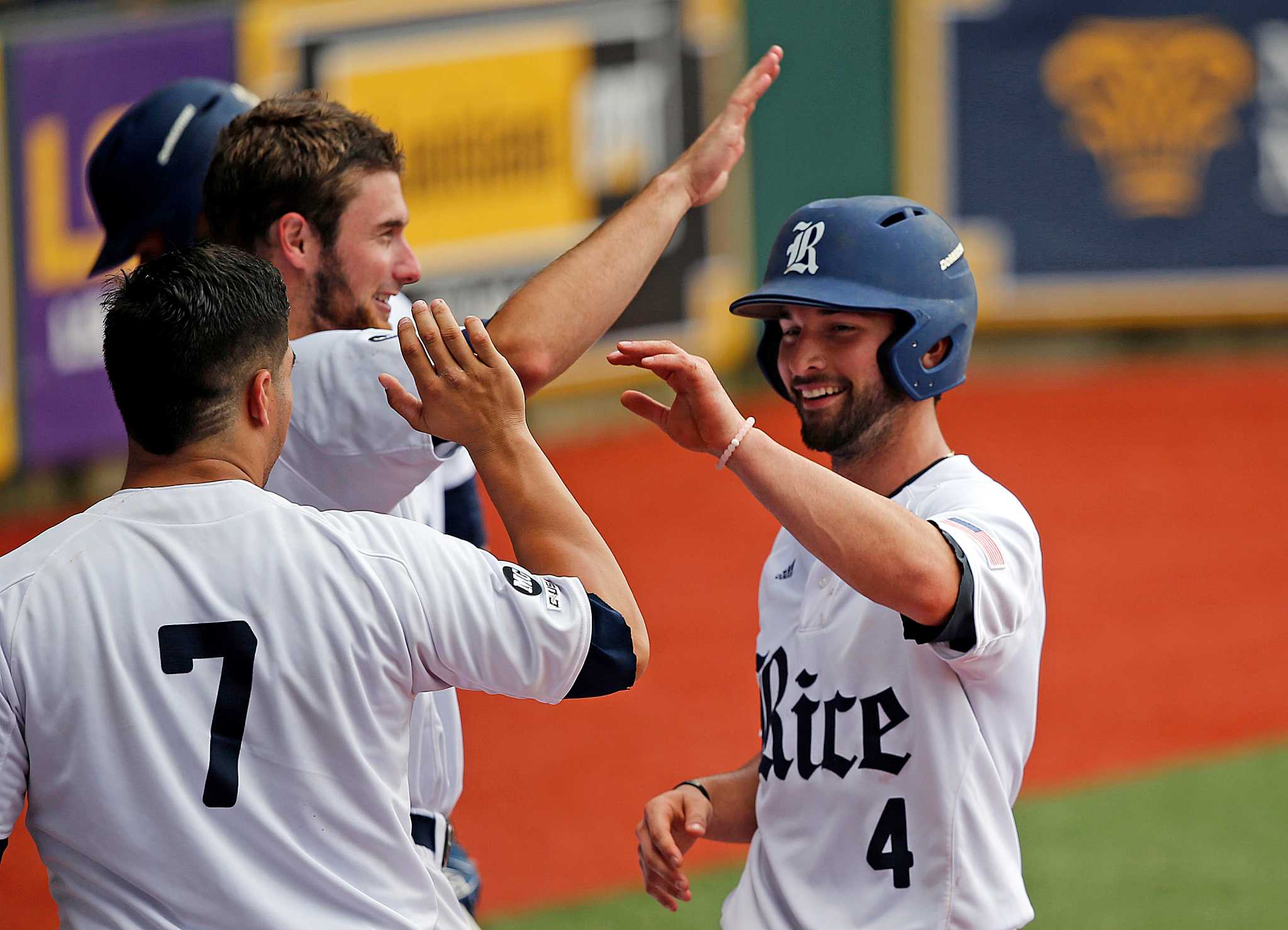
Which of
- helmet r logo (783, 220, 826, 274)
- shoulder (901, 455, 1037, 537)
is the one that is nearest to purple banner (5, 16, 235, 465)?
helmet r logo (783, 220, 826, 274)

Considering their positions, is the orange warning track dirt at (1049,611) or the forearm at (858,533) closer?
the forearm at (858,533)

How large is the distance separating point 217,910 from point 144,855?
126 mm

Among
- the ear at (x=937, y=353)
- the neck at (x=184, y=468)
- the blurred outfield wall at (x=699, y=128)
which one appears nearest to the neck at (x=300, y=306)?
the neck at (x=184, y=468)

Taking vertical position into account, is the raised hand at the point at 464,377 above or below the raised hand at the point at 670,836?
above

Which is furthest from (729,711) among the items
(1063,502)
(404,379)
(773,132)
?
(773,132)

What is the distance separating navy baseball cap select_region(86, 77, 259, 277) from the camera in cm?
374

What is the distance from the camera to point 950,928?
9.14ft

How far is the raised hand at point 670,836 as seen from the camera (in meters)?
3.11

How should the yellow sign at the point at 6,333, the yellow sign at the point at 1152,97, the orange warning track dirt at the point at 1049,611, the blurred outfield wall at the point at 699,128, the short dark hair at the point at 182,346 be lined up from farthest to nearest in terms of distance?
the yellow sign at the point at 1152,97
the blurred outfield wall at the point at 699,128
the yellow sign at the point at 6,333
the orange warning track dirt at the point at 1049,611
the short dark hair at the point at 182,346

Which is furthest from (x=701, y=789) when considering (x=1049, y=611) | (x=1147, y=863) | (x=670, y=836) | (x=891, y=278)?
(x=1049, y=611)

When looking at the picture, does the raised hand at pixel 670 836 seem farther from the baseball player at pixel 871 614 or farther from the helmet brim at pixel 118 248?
the helmet brim at pixel 118 248

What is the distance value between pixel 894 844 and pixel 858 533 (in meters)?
0.66

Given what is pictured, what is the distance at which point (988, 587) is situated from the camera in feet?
8.75

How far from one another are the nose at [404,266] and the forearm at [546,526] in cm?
79
